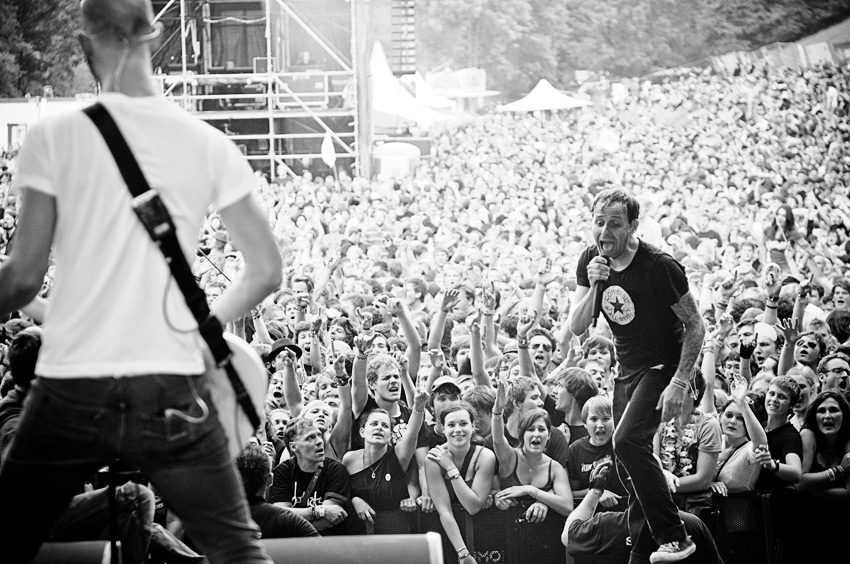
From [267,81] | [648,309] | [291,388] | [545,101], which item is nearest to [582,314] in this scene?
[648,309]

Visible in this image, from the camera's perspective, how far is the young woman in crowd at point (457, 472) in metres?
4.75

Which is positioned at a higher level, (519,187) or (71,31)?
(71,31)

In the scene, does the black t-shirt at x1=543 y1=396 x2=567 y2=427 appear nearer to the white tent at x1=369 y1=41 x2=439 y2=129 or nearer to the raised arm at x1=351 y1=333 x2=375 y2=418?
the raised arm at x1=351 y1=333 x2=375 y2=418

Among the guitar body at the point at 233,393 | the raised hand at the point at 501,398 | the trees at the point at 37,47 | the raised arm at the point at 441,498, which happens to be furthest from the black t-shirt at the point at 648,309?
the trees at the point at 37,47

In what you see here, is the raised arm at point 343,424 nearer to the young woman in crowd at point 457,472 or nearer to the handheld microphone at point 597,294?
the young woman in crowd at point 457,472

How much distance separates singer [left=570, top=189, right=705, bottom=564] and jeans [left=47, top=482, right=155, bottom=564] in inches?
74.7

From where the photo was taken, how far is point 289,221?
13.8 meters

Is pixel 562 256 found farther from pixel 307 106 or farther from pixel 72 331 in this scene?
pixel 72 331

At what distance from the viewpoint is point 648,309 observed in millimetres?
4211

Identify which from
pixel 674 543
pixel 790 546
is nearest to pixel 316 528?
pixel 674 543

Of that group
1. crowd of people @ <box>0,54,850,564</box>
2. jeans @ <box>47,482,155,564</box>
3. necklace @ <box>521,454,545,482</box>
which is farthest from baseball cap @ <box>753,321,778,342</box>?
jeans @ <box>47,482,155,564</box>

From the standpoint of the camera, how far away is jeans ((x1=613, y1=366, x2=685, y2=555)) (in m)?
4.18

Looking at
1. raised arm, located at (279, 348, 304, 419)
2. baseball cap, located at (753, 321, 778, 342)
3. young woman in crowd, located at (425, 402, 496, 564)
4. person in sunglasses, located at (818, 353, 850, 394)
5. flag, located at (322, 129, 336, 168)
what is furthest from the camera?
flag, located at (322, 129, 336, 168)

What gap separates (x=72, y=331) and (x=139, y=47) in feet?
1.87
